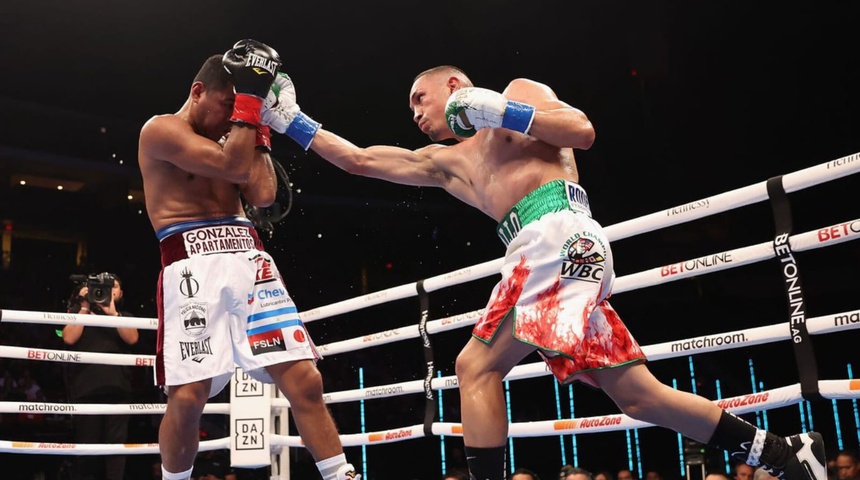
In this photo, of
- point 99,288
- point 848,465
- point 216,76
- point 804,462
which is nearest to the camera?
→ point 804,462

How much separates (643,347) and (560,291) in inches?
35.2

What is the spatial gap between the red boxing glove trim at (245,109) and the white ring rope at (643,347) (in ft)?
3.58

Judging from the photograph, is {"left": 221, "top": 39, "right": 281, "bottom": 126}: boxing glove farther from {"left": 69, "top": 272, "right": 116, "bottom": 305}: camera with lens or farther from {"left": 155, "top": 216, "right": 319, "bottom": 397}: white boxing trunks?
{"left": 69, "top": 272, "right": 116, "bottom": 305}: camera with lens

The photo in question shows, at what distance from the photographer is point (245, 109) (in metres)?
2.46

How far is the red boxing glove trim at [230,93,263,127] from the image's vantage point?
246 centimetres

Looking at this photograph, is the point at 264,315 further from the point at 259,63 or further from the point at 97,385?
the point at 97,385

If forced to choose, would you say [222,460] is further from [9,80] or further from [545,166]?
[545,166]

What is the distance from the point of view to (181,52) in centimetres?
957

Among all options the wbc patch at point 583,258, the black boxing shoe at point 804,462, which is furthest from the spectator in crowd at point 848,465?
the wbc patch at point 583,258

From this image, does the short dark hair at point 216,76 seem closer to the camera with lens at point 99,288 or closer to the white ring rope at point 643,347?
the white ring rope at point 643,347

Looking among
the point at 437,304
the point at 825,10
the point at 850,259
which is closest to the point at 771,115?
the point at 825,10

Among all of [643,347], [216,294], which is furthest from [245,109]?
[643,347]

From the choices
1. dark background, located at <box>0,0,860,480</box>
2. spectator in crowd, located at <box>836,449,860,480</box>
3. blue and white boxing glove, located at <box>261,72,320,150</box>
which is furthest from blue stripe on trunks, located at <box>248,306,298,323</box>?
dark background, located at <box>0,0,860,480</box>

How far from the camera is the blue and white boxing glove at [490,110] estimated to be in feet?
6.88
